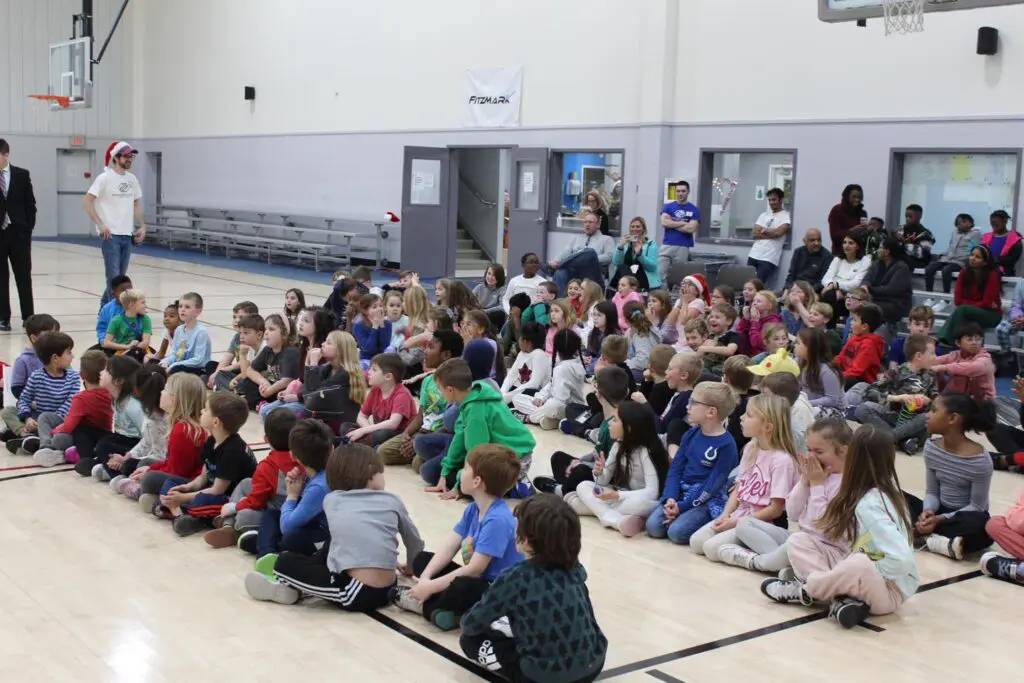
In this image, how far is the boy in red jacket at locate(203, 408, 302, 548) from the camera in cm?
507

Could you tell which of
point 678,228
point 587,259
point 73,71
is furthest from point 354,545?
point 73,71

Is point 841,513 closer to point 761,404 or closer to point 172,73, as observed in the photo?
point 761,404

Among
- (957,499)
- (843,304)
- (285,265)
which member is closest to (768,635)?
(957,499)

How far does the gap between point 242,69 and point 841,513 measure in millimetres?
20447

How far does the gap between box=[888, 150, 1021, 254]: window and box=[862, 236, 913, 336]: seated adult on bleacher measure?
1265mm

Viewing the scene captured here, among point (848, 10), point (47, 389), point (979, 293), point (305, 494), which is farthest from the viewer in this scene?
point (979, 293)

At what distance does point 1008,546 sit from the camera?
520 centimetres

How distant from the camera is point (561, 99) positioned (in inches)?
648

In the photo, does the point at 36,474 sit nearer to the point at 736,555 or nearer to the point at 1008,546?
the point at 736,555

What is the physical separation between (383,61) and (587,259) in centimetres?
841

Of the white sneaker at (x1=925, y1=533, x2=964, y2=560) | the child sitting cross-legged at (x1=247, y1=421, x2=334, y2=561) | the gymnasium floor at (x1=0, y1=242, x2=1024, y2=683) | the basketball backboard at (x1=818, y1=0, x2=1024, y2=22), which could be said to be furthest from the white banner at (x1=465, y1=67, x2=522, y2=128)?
the child sitting cross-legged at (x1=247, y1=421, x2=334, y2=561)

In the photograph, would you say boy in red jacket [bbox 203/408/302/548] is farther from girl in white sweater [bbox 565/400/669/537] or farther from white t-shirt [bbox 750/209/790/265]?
white t-shirt [bbox 750/209/790/265]

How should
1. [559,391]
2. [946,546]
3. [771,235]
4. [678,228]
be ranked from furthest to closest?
1. [678,228]
2. [771,235]
3. [559,391]
4. [946,546]

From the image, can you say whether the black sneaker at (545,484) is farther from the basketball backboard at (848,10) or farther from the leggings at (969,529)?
the basketball backboard at (848,10)
